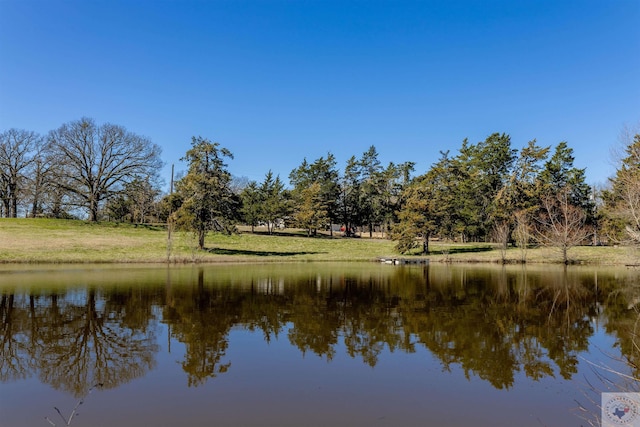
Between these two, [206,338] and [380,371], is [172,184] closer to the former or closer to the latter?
[206,338]

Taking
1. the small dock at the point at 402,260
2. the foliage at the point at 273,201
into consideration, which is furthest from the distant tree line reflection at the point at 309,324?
the foliage at the point at 273,201

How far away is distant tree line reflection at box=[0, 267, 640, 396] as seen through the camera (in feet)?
27.5

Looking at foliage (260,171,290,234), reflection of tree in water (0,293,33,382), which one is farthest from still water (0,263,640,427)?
foliage (260,171,290,234)

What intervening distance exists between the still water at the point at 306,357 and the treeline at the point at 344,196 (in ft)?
70.2

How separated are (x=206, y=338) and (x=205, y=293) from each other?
24.3 ft

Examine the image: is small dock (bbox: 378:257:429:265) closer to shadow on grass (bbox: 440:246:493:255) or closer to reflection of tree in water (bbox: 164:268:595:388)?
shadow on grass (bbox: 440:246:493:255)

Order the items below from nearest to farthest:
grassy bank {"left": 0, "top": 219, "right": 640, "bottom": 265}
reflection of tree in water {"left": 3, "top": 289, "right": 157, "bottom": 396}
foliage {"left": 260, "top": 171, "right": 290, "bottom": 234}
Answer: reflection of tree in water {"left": 3, "top": 289, "right": 157, "bottom": 396}
grassy bank {"left": 0, "top": 219, "right": 640, "bottom": 265}
foliage {"left": 260, "top": 171, "right": 290, "bottom": 234}

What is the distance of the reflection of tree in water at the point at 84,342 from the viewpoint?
7670 mm

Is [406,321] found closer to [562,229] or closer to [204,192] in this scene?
[204,192]

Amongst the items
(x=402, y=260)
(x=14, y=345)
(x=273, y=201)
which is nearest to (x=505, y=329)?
(x=14, y=345)

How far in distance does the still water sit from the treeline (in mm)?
21411

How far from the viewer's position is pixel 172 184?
38219 millimetres

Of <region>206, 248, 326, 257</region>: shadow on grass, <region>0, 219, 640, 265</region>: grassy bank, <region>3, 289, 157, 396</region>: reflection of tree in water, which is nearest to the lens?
<region>3, 289, 157, 396</region>: reflection of tree in water

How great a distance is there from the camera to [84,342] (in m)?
9.70
